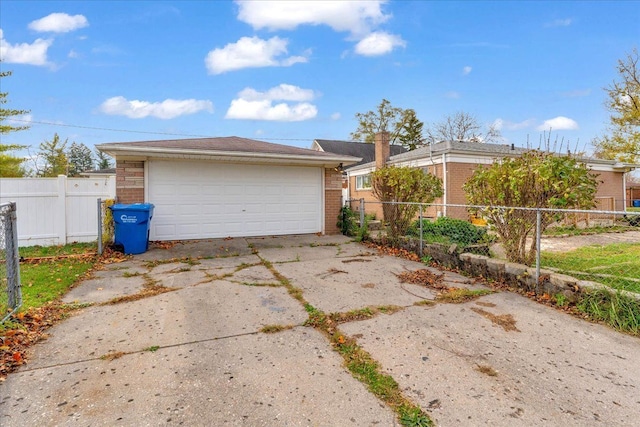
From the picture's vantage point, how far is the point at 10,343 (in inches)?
116

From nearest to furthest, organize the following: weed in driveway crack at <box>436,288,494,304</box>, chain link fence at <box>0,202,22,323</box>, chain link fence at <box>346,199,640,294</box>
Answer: chain link fence at <box>0,202,22,323</box>, weed in driveway crack at <box>436,288,494,304</box>, chain link fence at <box>346,199,640,294</box>

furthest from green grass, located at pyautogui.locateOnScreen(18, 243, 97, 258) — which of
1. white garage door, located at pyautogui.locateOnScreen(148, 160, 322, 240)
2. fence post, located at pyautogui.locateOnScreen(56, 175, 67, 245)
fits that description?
white garage door, located at pyautogui.locateOnScreen(148, 160, 322, 240)

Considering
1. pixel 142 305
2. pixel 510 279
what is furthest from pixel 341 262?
pixel 142 305

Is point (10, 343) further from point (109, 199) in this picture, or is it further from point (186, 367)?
point (109, 199)

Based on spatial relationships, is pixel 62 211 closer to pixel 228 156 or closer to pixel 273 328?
pixel 228 156

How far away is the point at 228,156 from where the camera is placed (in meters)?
8.54

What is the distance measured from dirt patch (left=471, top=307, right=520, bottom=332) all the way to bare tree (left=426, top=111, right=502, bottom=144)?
100.0 feet

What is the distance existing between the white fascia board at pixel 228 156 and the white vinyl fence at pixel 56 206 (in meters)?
0.95

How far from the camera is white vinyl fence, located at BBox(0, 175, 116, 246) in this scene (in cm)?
785

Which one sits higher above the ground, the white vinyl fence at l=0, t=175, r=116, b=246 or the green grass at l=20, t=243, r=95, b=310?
the white vinyl fence at l=0, t=175, r=116, b=246

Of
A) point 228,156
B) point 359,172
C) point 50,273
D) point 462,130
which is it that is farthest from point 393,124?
point 50,273

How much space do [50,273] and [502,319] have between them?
6818mm

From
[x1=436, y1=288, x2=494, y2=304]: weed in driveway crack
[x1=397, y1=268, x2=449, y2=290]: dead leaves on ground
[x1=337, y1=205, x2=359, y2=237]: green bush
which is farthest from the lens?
[x1=337, y1=205, x2=359, y2=237]: green bush

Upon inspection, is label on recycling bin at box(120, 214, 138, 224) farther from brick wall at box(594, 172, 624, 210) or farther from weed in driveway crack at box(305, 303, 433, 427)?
brick wall at box(594, 172, 624, 210)
